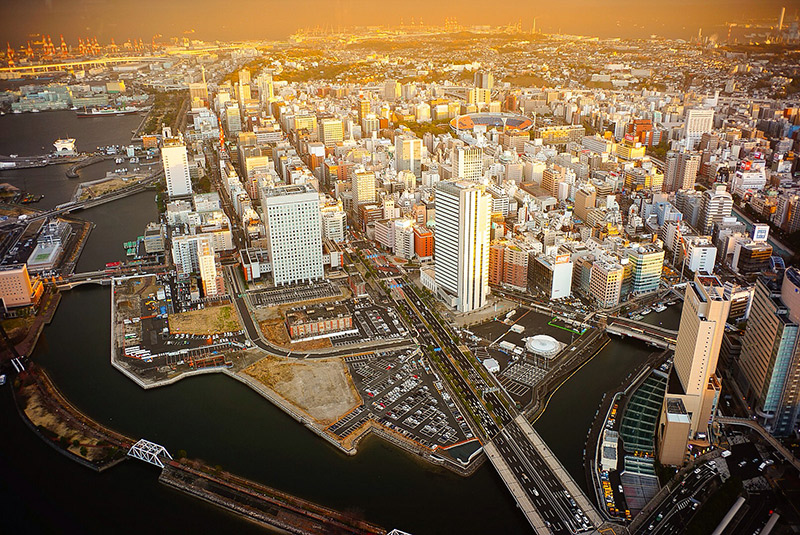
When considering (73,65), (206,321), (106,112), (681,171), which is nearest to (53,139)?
(106,112)

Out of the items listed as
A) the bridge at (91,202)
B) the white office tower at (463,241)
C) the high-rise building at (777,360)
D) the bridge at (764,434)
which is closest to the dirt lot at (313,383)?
the white office tower at (463,241)

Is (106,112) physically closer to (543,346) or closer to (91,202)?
(91,202)

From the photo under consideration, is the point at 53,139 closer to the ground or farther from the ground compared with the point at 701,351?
closer to the ground

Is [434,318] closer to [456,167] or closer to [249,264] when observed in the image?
[249,264]

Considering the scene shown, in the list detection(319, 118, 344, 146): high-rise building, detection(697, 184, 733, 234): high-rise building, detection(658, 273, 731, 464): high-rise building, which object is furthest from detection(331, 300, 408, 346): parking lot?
detection(319, 118, 344, 146): high-rise building

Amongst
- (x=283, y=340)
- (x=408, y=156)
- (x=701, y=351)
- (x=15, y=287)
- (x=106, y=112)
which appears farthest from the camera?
(x=106, y=112)

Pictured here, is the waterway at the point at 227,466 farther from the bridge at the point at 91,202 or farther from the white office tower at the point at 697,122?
the white office tower at the point at 697,122

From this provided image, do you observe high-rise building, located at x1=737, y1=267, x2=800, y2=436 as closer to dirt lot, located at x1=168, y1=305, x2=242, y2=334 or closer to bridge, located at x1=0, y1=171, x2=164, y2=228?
dirt lot, located at x1=168, y1=305, x2=242, y2=334
